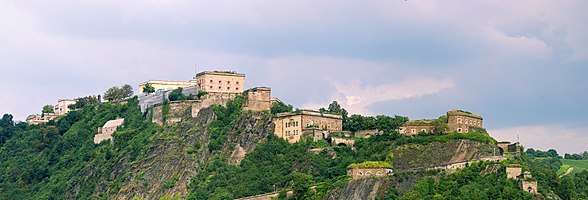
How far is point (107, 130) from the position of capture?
149875 millimetres

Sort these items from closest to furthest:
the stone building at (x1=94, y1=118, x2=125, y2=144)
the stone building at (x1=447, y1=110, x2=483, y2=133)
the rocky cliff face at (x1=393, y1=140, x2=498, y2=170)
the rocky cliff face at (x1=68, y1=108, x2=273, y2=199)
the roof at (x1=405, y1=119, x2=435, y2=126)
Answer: the rocky cliff face at (x1=393, y1=140, x2=498, y2=170) → the stone building at (x1=447, y1=110, x2=483, y2=133) → the roof at (x1=405, y1=119, x2=435, y2=126) → the rocky cliff face at (x1=68, y1=108, x2=273, y2=199) → the stone building at (x1=94, y1=118, x2=125, y2=144)

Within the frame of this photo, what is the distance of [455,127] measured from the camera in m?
123

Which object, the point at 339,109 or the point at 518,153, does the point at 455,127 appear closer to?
the point at 518,153

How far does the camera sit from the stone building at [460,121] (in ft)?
402

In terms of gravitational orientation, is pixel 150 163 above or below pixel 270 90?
below

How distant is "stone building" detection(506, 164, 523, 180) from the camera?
109 metres

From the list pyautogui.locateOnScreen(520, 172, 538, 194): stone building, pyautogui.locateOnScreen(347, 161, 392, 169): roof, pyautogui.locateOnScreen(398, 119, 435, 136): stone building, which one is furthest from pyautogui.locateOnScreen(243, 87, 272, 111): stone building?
pyautogui.locateOnScreen(520, 172, 538, 194): stone building

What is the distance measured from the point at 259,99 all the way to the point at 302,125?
30.4 ft

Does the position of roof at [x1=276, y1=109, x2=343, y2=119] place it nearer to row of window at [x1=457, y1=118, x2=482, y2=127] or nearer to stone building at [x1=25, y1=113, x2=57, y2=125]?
row of window at [x1=457, y1=118, x2=482, y2=127]

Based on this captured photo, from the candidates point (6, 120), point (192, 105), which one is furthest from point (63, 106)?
point (192, 105)

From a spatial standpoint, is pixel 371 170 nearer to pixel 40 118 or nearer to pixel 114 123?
pixel 114 123

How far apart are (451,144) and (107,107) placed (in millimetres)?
56256

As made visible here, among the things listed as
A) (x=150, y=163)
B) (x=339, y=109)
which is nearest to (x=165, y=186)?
(x=150, y=163)

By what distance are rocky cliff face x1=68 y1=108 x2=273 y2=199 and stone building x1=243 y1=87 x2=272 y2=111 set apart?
1.24 metres
